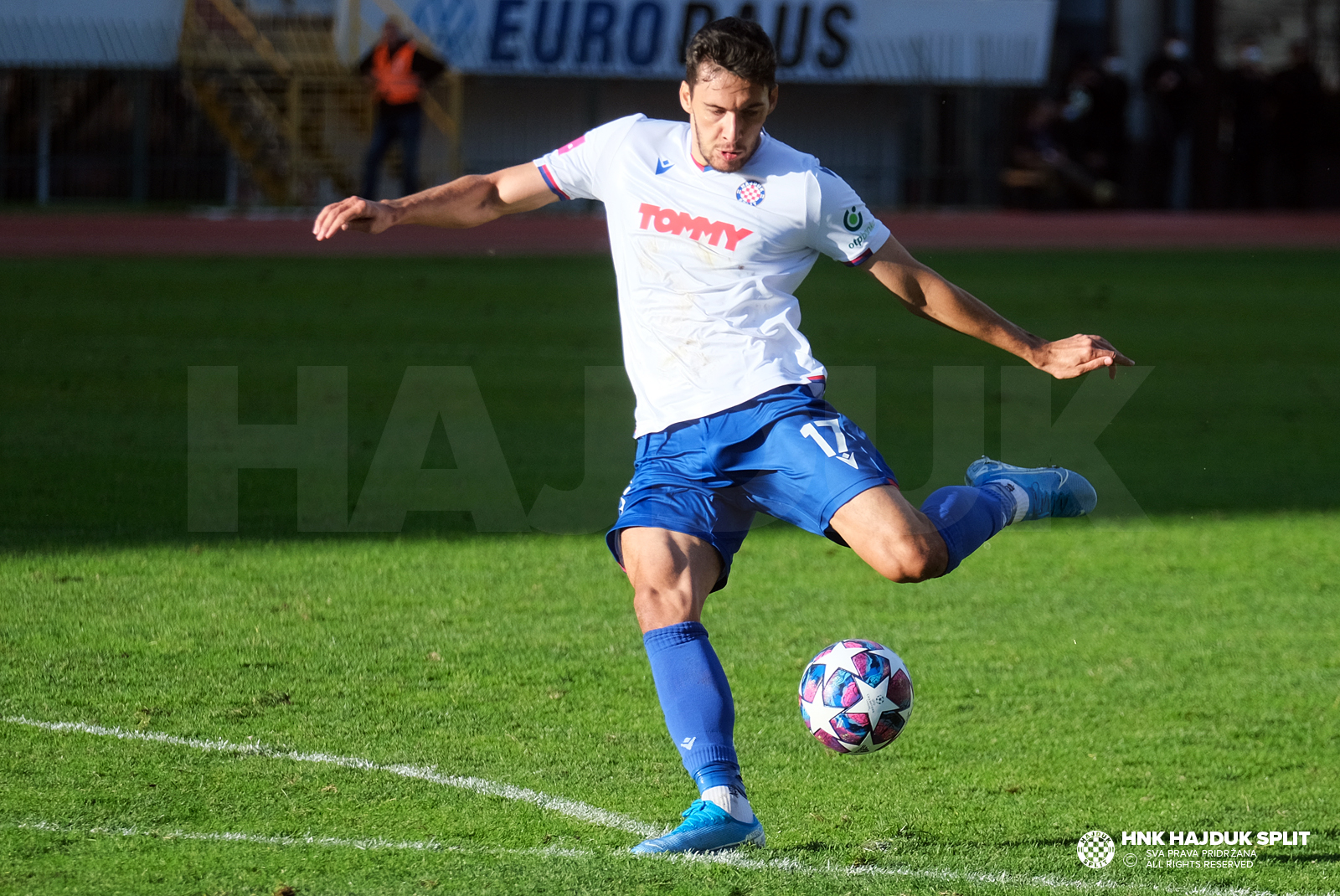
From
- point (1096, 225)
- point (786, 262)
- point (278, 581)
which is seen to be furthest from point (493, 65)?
point (786, 262)

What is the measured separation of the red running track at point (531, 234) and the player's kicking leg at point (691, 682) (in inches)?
595

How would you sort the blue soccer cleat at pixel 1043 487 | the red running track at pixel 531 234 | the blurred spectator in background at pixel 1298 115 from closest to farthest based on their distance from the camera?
the blue soccer cleat at pixel 1043 487 → the red running track at pixel 531 234 → the blurred spectator in background at pixel 1298 115

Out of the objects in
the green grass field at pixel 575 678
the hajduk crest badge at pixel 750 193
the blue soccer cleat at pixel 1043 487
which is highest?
the hajduk crest badge at pixel 750 193

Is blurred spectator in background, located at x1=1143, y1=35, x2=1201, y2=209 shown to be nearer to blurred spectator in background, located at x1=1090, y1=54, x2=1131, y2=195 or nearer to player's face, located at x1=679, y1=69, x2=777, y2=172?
blurred spectator in background, located at x1=1090, y1=54, x2=1131, y2=195

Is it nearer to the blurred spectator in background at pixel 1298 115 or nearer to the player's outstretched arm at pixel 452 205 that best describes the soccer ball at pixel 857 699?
the player's outstretched arm at pixel 452 205

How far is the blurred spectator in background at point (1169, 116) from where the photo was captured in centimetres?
2664

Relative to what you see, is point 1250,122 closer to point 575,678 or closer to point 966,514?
point 575,678

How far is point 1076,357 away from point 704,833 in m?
1.73

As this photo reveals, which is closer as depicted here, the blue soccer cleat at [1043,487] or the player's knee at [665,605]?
the player's knee at [665,605]

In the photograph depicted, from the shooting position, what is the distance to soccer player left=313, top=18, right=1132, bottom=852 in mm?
4527

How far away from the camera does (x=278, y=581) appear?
7.07 m

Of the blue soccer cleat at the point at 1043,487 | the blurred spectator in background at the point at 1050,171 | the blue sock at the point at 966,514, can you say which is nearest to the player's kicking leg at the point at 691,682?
the blue sock at the point at 966,514

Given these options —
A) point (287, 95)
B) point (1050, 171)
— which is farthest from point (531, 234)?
point (1050, 171)

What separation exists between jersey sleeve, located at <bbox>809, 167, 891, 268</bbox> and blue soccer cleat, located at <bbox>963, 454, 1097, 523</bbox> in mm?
933
